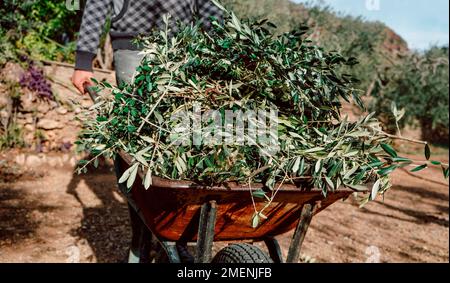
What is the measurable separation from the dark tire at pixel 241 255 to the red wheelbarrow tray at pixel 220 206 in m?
0.12

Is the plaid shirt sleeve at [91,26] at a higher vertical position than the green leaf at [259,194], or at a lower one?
higher

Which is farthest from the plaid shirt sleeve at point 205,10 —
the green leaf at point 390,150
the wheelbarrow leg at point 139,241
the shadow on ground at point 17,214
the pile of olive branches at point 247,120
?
the shadow on ground at point 17,214

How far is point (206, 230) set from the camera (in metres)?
1.52

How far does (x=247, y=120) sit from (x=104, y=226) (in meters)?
2.55

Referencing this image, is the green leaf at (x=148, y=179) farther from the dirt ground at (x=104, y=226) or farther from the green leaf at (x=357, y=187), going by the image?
the dirt ground at (x=104, y=226)

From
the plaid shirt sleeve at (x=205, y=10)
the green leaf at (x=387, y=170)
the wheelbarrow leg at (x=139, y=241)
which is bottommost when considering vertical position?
the wheelbarrow leg at (x=139, y=241)

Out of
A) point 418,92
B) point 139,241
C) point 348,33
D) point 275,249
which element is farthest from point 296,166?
point 348,33

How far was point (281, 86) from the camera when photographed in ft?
5.39

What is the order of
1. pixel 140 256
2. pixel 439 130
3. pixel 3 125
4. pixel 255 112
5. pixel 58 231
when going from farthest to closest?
pixel 439 130 → pixel 3 125 → pixel 58 231 → pixel 140 256 → pixel 255 112

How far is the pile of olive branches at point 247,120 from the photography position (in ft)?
4.76

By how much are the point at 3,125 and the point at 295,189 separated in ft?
15.5

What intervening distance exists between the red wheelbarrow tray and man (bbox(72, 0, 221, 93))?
0.97 metres

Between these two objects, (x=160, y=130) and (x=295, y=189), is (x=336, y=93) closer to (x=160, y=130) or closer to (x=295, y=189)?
(x=295, y=189)
